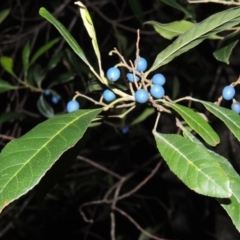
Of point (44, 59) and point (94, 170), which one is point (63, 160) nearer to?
point (94, 170)

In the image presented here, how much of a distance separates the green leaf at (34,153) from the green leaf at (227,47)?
46 cm

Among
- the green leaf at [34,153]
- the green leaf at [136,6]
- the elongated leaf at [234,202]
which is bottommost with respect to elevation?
the green leaf at [136,6]

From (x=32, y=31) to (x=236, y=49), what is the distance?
124 cm

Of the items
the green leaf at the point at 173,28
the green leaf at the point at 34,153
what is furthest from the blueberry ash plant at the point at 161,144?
the green leaf at the point at 173,28

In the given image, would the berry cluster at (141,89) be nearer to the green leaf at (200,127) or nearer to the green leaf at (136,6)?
the green leaf at (200,127)

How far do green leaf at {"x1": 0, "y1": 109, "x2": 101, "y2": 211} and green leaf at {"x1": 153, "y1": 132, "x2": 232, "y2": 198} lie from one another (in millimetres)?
168

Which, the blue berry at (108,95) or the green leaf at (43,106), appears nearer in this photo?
the blue berry at (108,95)

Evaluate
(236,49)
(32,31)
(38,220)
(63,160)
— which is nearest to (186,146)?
(63,160)

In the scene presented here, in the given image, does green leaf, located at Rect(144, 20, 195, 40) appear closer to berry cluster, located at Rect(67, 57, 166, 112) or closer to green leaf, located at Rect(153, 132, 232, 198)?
berry cluster, located at Rect(67, 57, 166, 112)

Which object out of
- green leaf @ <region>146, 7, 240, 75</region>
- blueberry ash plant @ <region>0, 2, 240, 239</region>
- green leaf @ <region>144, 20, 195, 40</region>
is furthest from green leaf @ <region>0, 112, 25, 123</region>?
green leaf @ <region>146, 7, 240, 75</region>

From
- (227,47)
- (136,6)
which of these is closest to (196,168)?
(227,47)

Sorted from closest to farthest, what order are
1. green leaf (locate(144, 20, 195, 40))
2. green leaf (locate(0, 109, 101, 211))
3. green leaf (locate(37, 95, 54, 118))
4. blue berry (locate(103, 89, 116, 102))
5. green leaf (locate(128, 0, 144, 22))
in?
green leaf (locate(0, 109, 101, 211))
blue berry (locate(103, 89, 116, 102))
green leaf (locate(144, 20, 195, 40))
green leaf (locate(128, 0, 144, 22))
green leaf (locate(37, 95, 54, 118))

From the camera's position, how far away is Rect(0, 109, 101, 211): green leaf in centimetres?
71

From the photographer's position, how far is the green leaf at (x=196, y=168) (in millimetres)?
731
